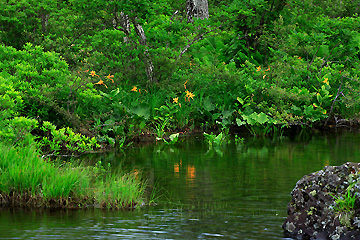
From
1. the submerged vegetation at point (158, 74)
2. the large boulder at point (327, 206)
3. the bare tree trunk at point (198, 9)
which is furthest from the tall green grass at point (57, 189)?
the bare tree trunk at point (198, 9)

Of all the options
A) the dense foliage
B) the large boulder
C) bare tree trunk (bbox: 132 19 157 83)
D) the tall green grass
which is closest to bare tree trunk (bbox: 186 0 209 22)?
the dense foliage

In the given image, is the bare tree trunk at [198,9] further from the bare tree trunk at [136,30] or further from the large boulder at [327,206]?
the large boulder at [327,206]

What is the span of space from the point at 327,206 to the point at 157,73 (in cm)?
1232

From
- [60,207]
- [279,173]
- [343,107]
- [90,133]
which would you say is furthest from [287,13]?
Answer: [60,207]

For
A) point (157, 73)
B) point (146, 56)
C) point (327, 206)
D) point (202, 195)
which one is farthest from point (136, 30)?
point (327, 206)

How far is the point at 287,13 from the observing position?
23031 mm

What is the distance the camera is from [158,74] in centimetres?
1912

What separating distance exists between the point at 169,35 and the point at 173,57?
28.9 inches

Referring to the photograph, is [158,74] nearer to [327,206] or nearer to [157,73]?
[157,73]

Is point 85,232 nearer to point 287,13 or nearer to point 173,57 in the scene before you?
point 173,57

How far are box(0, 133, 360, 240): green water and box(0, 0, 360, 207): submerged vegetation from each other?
6.06 ft

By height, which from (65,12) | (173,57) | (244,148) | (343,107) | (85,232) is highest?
(65,12)

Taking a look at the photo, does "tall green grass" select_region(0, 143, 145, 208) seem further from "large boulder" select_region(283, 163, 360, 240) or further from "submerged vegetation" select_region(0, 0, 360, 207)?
"submerged vegetation" select_region(0, 0, 360, 207)

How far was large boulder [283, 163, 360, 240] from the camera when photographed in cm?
695
